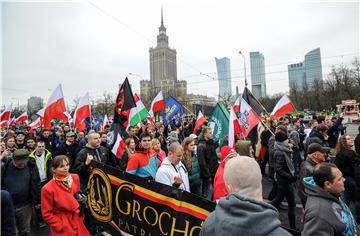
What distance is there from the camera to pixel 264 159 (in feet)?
28.8

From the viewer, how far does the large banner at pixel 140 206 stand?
2936 millimetres

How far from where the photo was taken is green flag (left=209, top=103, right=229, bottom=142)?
20.9ft

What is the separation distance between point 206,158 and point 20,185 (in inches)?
143

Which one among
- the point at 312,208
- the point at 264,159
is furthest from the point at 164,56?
the point at 312,208

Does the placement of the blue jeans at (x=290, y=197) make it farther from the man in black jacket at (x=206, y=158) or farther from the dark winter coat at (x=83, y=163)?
the dark winter coat at (x=83, y=163)

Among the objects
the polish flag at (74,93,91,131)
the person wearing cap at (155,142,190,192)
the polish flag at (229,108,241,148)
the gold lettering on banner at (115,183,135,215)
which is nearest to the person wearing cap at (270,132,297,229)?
the polish flag at (229,108,241,148)

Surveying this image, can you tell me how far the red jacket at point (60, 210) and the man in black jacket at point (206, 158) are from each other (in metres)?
3.02

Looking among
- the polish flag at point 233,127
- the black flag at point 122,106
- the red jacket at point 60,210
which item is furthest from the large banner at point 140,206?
the polish flag at point 233,127

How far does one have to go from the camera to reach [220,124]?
6.42 metres

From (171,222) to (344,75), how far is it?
4464 cm

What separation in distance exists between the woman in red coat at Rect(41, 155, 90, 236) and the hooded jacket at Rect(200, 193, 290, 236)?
2414 mm

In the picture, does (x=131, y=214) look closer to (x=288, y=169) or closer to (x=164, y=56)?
(x=288, y=169)

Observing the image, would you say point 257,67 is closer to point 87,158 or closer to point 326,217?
point 87,158

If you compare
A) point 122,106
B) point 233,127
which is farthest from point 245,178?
point 122,106
